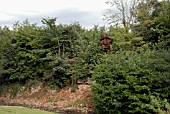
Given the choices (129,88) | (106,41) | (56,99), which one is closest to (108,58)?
(129,88)

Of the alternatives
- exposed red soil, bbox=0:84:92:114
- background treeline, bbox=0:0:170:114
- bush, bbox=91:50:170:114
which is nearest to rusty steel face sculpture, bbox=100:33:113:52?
background treeline, bbox=0:0:170:114

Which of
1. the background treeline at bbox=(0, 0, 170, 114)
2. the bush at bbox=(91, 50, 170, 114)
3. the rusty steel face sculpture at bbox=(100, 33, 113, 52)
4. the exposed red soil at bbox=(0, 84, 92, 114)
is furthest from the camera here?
the rusty steel face sculpture at bbox=(100, 33, 113, 52)

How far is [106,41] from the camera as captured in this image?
13016 mm

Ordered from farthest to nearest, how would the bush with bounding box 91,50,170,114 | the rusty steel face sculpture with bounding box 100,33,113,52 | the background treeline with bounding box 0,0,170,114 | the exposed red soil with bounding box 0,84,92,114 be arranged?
the rusty steel face sculpture with bounding box 100,33,113,52 → the exposed red soil with bounding box 0,84,92,114 → the background treeline with bounding box 0,0,170,114 → the bush with bounding box 91,50,170,114

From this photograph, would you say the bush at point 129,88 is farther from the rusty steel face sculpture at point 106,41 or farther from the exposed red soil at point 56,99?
the rusty steel face sculpture at point 106,41

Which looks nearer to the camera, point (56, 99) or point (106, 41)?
point (56, 99)

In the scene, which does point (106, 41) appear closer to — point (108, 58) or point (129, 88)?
point (108, 58)

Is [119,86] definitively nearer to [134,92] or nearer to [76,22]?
[134,92]

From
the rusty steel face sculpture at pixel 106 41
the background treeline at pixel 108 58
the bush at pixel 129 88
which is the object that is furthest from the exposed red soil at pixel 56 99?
the rusty steel face sculpture at pixel 106 41

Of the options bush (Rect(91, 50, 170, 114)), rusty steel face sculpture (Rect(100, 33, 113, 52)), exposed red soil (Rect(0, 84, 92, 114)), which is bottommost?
exposed red soil (Rect(0, 84, 92, 114))

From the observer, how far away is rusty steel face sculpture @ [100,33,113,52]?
12875mm

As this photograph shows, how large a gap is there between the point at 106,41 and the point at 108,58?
2.67 meters

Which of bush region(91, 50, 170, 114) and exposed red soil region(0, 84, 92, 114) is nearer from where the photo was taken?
bush region(91, 50, 170, 114)

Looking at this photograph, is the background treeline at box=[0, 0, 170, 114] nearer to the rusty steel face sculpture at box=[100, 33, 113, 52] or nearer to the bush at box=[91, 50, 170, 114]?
the bush at box=[91, 50, 170, 114]
